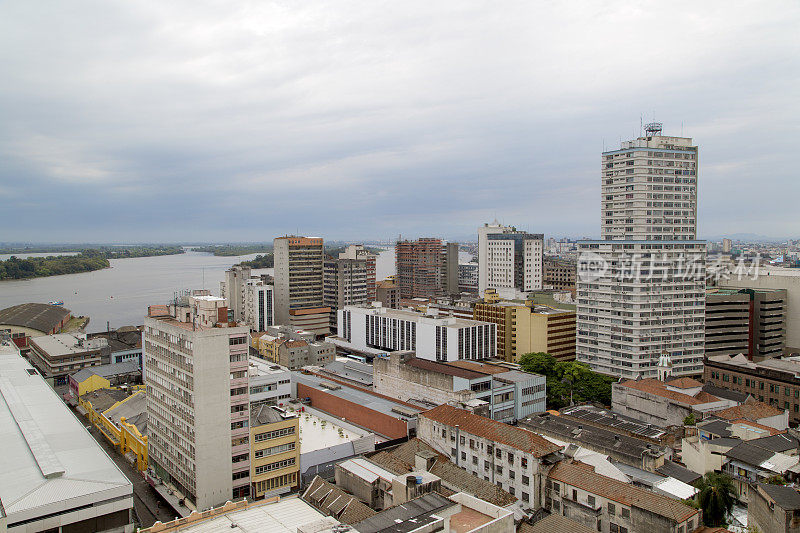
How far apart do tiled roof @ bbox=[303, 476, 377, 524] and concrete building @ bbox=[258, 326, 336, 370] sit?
71.0ft

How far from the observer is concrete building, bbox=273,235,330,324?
5175 centimetres

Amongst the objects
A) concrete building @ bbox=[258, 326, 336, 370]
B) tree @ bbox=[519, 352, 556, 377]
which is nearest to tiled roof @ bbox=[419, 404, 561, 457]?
tree @ bbox=[519, 352, 556, 377]

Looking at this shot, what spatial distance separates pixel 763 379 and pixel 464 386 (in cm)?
1650

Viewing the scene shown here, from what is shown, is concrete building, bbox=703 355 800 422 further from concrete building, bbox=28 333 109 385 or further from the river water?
the river water

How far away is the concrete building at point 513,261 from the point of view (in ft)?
222

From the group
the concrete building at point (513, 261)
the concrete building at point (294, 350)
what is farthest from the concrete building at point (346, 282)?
the concrete building at point (513, 261)

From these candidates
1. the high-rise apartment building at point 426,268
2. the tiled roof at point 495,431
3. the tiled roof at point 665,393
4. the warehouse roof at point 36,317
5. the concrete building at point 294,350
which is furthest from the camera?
the high-rise apartment building at point 426,268

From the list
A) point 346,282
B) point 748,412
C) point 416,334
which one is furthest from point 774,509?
point 346,282

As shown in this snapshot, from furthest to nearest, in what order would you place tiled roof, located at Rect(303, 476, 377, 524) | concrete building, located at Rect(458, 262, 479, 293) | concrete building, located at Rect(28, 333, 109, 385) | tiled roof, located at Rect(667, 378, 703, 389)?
concrete building, located at Rect(458, 262, 479, 293) < concrete building, located at Rect(28, 333, 109, 385) < tiled roof, located at Rect(667, 378, 703, 389) < tiled roof, located at Rect(303, 476, 377, 524)

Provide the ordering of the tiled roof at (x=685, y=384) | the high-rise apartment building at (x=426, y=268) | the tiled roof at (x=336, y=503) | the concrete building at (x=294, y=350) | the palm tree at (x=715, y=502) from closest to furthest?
the tiled roof at (x=336, y=503) < the palm tree at (x=715, y=502) < the tiled roof at (x=685, y=384) < the concrete building at (x=294, y=350) < the high-rise apartment building at (x=426, y=268)

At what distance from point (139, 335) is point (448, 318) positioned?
81.0ft

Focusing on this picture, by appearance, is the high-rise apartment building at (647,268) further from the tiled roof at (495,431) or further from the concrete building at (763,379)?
the tiled roof at (495,431)

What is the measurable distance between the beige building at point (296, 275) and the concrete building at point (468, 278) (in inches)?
1321

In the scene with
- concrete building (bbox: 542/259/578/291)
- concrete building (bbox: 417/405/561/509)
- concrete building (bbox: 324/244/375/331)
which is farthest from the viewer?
concrete building (bbox: 542/259/578/291)
